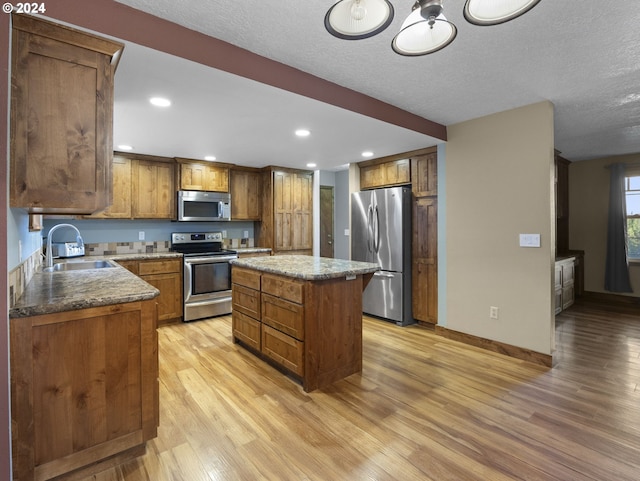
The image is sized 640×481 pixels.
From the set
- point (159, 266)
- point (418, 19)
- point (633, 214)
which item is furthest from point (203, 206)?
point (633, 214)

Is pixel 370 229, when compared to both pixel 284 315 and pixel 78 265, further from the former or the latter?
pixel 78 265

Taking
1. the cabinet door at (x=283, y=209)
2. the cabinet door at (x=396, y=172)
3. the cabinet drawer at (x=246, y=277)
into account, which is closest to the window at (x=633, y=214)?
the cabinet door at (x=396, y=172)

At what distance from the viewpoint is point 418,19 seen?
1237 mm

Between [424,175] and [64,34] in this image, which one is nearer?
[64,34]

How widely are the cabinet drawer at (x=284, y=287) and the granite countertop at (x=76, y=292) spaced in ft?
3.35

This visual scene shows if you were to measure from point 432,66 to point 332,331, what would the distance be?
7.02 feet

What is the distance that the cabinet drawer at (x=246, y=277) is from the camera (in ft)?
9.87

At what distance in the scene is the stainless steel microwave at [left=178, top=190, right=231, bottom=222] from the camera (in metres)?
4.48

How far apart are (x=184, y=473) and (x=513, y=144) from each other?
3693mm

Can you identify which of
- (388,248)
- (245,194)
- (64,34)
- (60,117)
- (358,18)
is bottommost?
(388,248)

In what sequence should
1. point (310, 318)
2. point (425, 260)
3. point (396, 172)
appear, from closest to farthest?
point (310, 318)
point (425, 260)
point (396, 172)

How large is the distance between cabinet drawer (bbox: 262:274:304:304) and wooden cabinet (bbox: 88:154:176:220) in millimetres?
2429

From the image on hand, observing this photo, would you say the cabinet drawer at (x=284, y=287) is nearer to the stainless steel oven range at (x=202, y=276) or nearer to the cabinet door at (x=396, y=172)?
the stainless steel oven range at (x=202, y=276)

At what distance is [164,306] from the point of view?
411 centimetres
